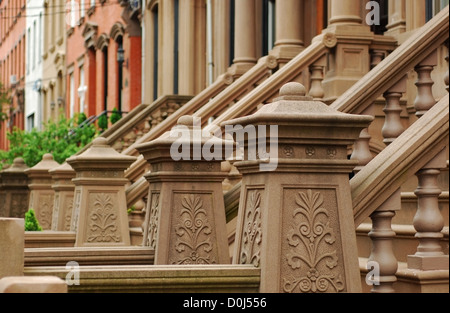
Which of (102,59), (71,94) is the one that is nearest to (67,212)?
(102,59)

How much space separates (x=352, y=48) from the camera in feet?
35.1

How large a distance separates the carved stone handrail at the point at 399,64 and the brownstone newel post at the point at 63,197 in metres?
6.19

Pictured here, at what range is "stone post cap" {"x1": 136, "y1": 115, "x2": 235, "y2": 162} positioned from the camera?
279 inches

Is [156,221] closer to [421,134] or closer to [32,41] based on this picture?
[421,134]

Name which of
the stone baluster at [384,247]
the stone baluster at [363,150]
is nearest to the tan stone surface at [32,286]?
the stone baluster at [384,247]

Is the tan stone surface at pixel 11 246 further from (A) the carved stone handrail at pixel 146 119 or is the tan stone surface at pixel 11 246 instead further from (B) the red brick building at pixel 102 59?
(B) the red brick building at pixel 102 59

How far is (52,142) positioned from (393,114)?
13.9 metres

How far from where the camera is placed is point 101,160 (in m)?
10.7

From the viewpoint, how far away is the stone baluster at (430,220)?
233 inches

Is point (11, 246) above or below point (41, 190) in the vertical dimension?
below

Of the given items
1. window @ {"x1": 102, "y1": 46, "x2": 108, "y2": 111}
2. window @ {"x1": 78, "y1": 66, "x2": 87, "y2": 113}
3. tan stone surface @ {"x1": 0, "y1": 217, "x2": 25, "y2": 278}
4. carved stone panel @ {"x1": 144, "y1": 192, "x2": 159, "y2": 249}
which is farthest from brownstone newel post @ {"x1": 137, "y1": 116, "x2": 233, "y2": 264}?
window @ {"x1": 78, "y1": 66, "x2": 87, "y2": 113}

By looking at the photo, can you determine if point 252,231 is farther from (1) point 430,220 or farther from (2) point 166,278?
(1) point 430,220

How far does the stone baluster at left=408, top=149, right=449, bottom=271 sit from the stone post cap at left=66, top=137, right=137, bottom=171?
5050 millimetres
